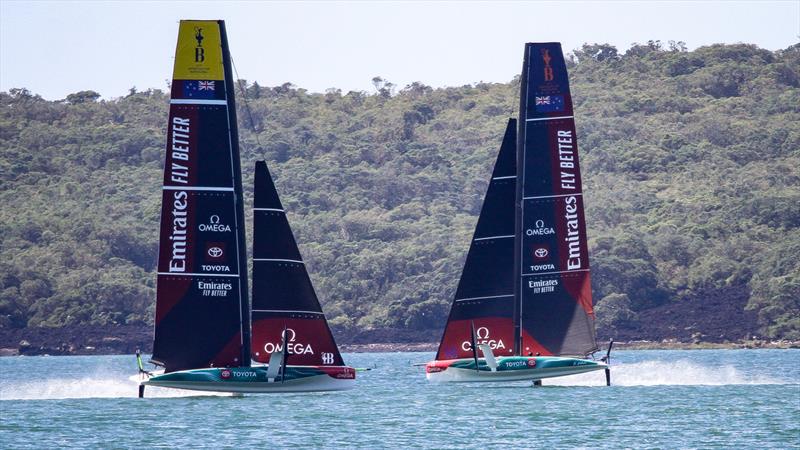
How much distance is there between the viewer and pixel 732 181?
17012cm

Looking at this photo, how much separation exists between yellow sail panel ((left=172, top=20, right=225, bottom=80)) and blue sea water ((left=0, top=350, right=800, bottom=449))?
9273 millimetres

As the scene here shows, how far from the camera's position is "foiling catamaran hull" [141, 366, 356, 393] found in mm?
44000

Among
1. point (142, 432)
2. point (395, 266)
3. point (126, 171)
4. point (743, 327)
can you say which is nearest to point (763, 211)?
point (743, 327)

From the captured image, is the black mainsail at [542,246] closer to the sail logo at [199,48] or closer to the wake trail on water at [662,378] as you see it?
the wake trail on water at [662,378]

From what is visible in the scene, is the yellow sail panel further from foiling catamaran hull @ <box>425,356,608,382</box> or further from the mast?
foiling catamaran hull @ <box>425,356,608,382</box>

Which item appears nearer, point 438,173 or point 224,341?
point 224,341

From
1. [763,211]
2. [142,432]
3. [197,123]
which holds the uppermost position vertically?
[763,211]

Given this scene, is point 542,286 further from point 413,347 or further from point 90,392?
point 413,347

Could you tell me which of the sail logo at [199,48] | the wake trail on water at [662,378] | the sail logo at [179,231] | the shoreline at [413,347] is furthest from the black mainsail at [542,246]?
the shoreline at [413,347]

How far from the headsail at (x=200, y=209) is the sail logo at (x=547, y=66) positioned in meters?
10.9

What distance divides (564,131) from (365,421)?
39.2 feet

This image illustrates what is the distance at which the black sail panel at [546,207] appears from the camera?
49.9 metres

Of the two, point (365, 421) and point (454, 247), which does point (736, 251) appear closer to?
point (454, 247)

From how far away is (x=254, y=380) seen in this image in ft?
146
